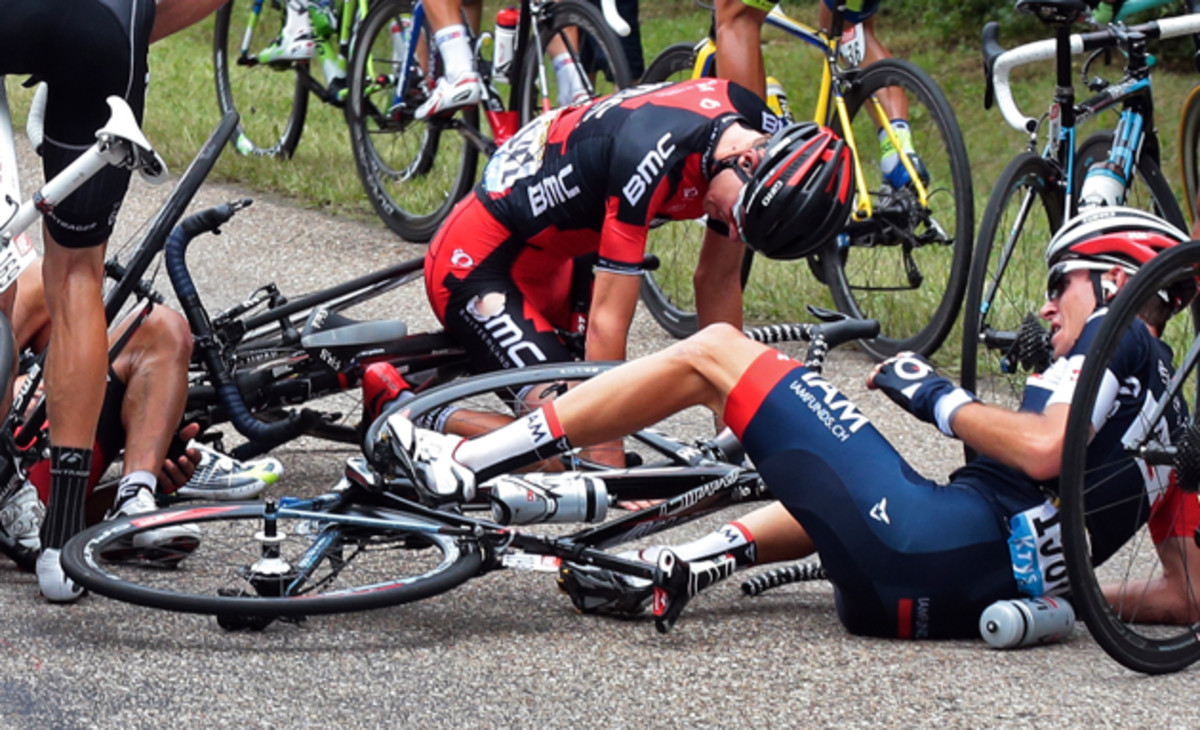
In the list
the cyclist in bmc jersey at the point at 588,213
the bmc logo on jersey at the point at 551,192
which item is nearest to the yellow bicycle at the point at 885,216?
the cyclist in bmc jersey at the point at 588,213

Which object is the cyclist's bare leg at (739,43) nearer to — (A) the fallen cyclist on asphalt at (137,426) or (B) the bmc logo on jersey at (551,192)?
(B) the bmc logo on jersey at (551,192)

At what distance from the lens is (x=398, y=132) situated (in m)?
8.83

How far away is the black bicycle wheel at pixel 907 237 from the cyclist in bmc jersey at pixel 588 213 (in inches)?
45.5

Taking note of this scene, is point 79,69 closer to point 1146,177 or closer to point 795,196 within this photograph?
point 795,196

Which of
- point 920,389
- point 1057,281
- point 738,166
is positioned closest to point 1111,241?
point 1057,281

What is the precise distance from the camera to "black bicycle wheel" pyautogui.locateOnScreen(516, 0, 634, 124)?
24.8 ft

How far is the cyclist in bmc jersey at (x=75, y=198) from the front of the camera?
4320 mm

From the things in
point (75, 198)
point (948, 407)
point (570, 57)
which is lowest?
point (948, 407)

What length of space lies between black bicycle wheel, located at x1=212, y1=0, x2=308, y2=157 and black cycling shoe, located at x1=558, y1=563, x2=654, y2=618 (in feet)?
19.4

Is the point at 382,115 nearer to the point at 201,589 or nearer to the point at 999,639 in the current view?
the point at 201,589

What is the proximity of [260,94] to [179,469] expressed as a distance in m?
6.93

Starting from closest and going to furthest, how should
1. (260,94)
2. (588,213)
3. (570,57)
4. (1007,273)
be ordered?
(588,213)
(1007,273)
(570,57)
(260,94)

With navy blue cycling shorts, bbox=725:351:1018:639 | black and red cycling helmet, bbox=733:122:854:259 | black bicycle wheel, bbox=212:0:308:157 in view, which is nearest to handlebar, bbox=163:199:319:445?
black and red cycling helmet, bbox=733:122:854:259

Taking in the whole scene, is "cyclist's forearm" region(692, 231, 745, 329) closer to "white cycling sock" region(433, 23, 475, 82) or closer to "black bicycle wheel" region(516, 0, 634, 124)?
"black bicycle wheel" region(516, 0, 634, 124)
